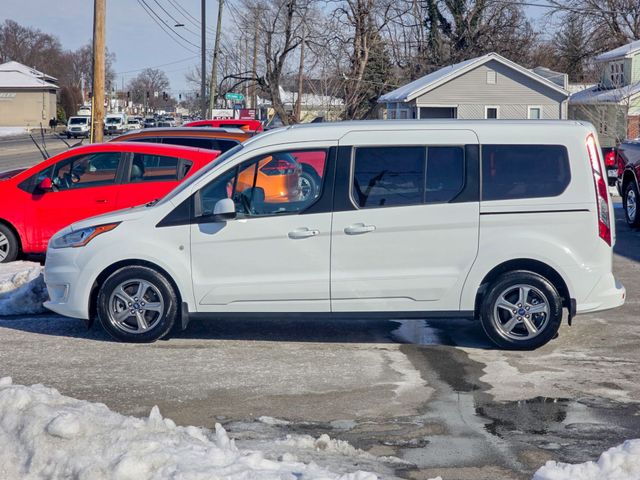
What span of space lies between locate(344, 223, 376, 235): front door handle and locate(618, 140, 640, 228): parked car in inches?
363

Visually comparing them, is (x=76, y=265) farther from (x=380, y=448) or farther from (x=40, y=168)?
(x=40, y=168)

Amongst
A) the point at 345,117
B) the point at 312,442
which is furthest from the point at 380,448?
the point at 345,117

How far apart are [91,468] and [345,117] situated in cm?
4698

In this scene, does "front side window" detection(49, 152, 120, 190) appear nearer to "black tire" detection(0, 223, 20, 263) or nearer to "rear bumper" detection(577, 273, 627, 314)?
"black tire" detection(0, 223, 20, 263)

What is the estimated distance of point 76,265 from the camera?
839cm

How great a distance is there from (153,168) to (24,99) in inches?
3471

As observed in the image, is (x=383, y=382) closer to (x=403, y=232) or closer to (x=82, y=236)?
(x=403, y=232)

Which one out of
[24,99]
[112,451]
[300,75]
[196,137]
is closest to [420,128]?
[112,451]

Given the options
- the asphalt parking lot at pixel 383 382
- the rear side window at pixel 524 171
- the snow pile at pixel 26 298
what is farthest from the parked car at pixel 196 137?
the rear side window at pixel 524 171

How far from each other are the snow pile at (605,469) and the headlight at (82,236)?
16.0 ft

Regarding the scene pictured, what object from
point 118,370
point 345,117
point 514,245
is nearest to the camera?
point 118,370

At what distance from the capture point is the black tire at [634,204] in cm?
1609

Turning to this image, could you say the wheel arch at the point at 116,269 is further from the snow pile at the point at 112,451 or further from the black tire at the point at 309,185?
the snow pile at the point at 112,451

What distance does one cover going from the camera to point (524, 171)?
320 inches
